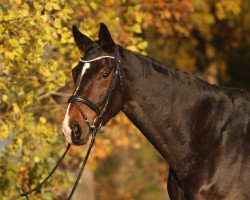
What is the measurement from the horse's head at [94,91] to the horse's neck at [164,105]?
140mm

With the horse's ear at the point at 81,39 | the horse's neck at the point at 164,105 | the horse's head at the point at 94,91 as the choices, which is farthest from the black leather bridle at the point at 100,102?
the horse's ear at the point at 81,39

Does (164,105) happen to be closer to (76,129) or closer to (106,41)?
(106,41)

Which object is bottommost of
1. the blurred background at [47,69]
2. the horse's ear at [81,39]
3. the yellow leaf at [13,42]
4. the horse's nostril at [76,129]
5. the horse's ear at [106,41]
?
the blurred background at [47,69]

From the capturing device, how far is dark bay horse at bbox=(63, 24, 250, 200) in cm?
595

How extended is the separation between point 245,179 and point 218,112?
604 millimetres

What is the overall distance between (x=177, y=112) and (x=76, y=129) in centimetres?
91

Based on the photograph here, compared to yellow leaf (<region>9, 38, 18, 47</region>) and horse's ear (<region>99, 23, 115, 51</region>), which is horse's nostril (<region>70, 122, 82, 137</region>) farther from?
yellow leaf (<region>9, 38, 18, 47</region>)

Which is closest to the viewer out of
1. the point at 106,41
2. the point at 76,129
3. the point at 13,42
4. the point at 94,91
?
the point at 76,129

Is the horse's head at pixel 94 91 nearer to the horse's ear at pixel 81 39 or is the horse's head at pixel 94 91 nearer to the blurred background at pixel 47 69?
the horse's ear at pixel 81 39

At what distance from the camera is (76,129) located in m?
5.79

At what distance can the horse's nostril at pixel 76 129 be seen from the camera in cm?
577

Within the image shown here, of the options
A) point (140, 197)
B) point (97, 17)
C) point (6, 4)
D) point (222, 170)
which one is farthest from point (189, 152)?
point (140, 197)

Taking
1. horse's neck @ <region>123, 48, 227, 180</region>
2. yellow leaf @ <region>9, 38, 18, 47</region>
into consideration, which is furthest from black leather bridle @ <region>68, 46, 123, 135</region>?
yellow leaf @ <region>9, 38, 18, 47</region>

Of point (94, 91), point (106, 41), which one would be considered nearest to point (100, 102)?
point (94, 91)
